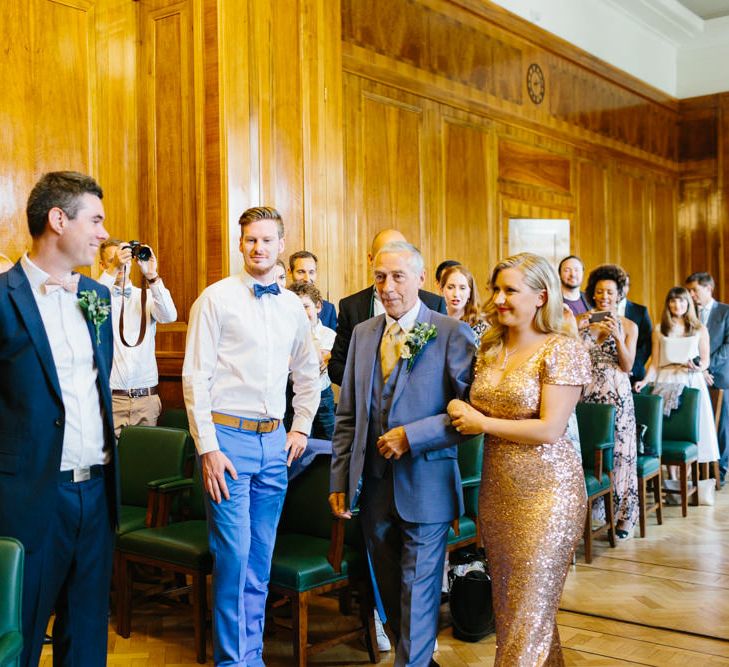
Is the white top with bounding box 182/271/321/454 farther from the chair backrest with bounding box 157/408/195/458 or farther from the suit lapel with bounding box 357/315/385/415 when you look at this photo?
the chair backrest with bounding box 157/408/195/458

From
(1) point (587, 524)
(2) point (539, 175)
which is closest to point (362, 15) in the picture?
(2) point (539, 175)

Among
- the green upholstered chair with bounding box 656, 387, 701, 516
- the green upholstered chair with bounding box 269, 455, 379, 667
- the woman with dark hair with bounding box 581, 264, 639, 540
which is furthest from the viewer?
the green upholstered chair with bounding box 656, 387, 701, 516

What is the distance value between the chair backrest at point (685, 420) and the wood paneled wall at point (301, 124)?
2.52 metres

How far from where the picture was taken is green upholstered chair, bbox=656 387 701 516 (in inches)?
261

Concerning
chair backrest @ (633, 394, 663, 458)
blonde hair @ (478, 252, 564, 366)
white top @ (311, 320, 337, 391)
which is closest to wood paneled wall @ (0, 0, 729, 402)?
white top @ (311, 320, 337, 391)

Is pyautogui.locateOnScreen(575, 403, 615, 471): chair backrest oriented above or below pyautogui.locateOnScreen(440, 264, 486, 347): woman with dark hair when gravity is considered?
below

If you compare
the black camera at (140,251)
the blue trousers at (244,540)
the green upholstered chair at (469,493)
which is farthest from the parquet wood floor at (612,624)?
the black camera at (140,251)

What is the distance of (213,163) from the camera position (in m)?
5.70

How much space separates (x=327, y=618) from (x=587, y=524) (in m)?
1.90

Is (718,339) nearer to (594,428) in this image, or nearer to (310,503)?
(594,428)

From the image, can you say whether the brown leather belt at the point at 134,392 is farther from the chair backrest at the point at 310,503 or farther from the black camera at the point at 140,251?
the chair backrest at the point at 310,503

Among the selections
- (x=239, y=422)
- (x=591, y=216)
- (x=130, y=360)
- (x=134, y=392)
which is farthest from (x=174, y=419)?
(x=591, y=216)

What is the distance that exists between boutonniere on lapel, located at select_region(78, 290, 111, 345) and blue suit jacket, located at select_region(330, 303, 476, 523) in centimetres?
104

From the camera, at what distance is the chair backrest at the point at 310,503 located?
3.95 meters
